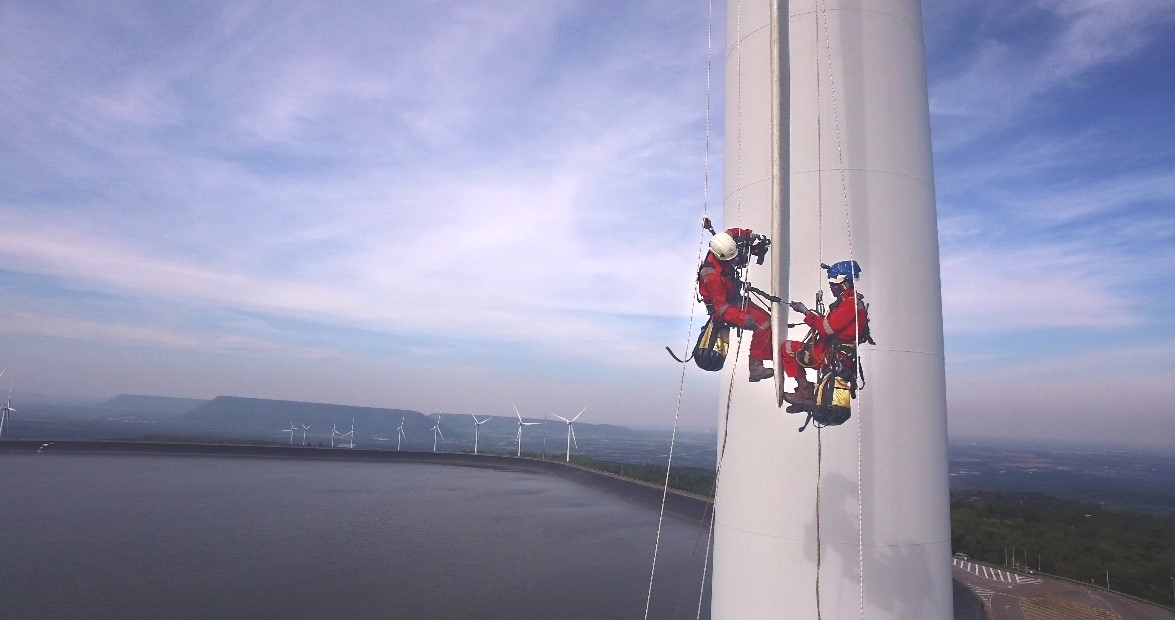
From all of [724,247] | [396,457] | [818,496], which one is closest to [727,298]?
[724,247]

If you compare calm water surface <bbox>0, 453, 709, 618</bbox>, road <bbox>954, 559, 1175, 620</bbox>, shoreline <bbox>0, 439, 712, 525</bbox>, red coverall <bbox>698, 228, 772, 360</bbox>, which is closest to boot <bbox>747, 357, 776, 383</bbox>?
red coverall <bbox>698, 228, 772, 360</bbox>

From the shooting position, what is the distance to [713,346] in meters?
4.57

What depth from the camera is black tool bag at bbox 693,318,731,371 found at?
4.55 meters

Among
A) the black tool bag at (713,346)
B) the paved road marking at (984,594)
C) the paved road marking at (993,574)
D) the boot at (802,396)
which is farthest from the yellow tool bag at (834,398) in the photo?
the paved road marking at (993,574)

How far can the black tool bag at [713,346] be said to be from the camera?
4.55 m

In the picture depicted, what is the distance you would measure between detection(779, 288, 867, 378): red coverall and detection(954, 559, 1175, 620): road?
23628mm

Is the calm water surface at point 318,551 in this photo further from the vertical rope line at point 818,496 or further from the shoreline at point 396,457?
the vertical rope line at point 818,496

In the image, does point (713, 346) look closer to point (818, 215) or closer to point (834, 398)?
point (834, 398)

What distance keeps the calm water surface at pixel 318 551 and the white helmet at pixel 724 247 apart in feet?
19.0

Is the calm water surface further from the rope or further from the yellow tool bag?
the yellow tool bag

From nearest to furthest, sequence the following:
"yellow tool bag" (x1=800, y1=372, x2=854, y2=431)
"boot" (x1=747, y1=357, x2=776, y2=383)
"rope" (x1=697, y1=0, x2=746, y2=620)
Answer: "yellow tool bag" (x1=800, y1=372, x2=854, y2=431), "boot" (x1=747, y1=357, x2=776, y2=383), "rope" (x1=697, y1=0, x2=746, y2=620)

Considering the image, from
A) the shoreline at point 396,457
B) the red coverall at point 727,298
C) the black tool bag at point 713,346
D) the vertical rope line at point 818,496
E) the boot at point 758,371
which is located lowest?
the shoreline at point 396,457

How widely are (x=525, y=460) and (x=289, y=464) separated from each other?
30956 millimetres

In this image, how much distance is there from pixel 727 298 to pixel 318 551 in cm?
3322
